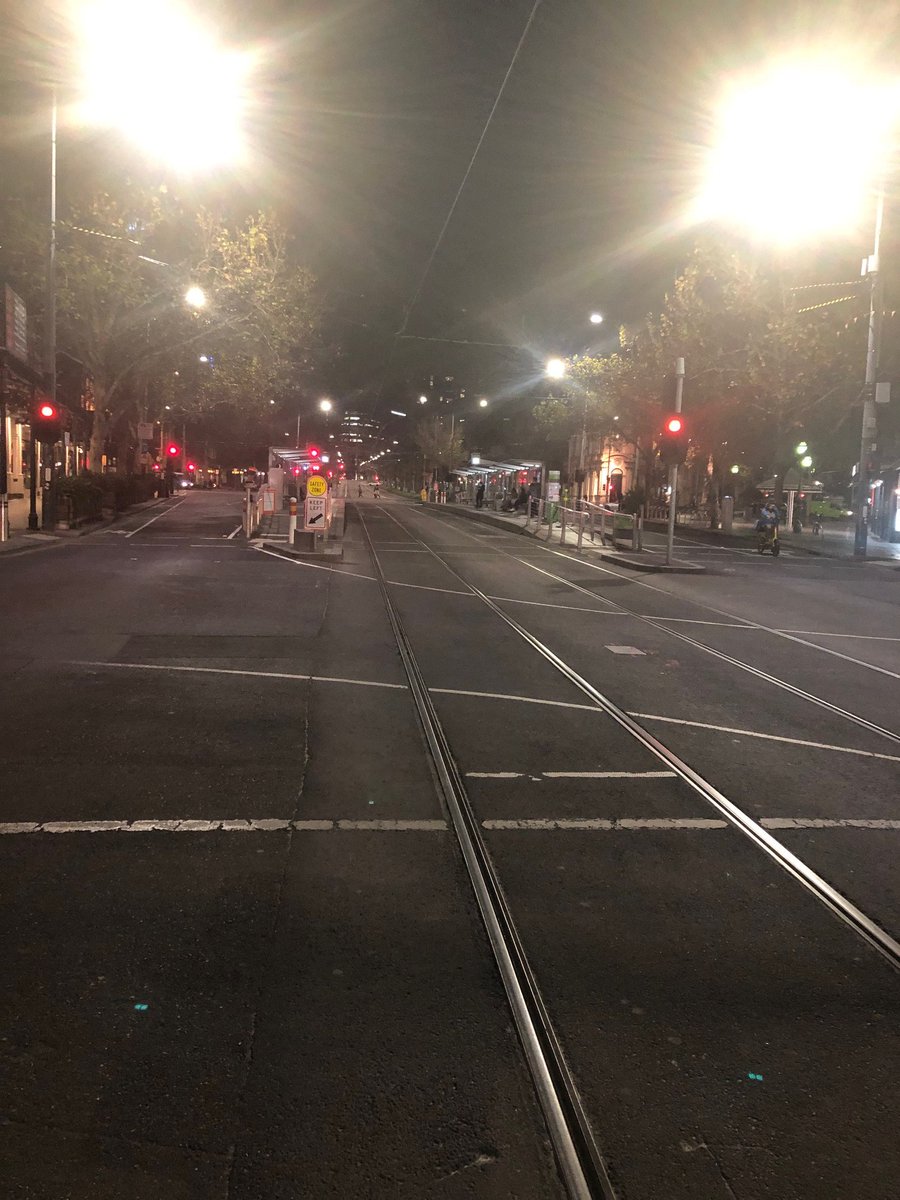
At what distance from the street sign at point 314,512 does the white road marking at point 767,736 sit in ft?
50.2

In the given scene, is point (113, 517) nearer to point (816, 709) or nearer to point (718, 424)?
point (718, 424)

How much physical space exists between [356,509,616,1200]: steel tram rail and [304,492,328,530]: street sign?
54.8 ft

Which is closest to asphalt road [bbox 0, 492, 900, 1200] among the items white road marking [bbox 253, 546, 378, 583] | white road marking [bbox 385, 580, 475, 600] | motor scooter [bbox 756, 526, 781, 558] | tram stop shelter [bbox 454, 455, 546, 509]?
white road marking [bbox 385, 580, 475, 600]

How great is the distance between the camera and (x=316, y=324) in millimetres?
33625

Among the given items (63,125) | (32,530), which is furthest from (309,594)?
(63,125)

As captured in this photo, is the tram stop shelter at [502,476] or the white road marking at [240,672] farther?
the tram stop shelter at [502,476]

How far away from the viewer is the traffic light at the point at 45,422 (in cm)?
2488

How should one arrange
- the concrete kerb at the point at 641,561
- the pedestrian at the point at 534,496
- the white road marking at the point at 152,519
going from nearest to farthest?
the concrete kerb at the point at 641,561
the white road marking at the point at 152,519
the pedestrian at the point at 534,496

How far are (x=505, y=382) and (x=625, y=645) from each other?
76.9m

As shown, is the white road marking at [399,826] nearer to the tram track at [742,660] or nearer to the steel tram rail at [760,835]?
the steel tram rail at [760,835]

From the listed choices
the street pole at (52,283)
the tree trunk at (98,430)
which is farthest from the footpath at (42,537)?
the tree trunk at (98,430)

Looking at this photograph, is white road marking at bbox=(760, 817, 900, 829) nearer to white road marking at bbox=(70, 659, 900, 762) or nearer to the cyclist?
white road marking at bbox=(70, 659, 900, 762)

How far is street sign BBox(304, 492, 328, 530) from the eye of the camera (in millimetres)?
22062

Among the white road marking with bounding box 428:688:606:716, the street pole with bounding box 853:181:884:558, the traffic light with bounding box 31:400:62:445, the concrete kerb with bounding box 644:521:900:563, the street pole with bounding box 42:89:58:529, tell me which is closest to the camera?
the white road marking with bounding box 428:688:606:716
